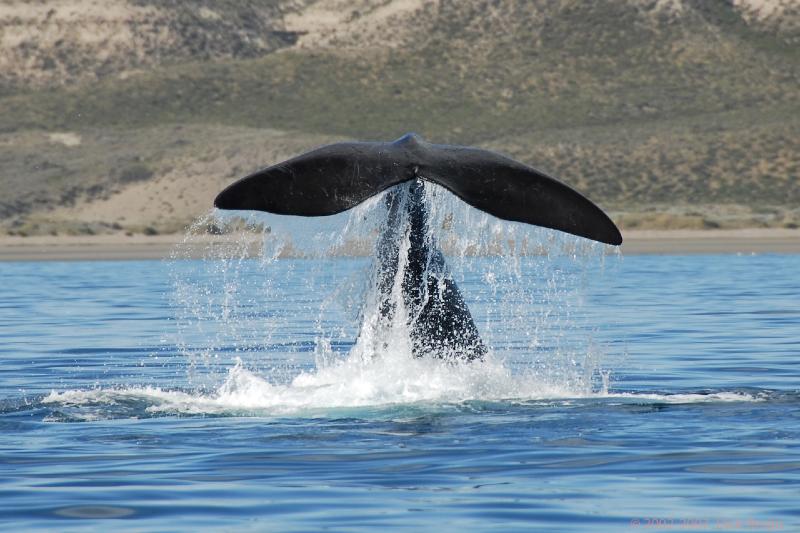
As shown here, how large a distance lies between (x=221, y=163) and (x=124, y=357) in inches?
2267

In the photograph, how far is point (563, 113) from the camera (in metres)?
84.8

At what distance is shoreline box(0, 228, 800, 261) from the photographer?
43.2m

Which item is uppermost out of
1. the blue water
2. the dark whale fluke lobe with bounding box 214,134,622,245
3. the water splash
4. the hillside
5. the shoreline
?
the hillside

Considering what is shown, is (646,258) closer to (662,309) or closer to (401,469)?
(662,309)

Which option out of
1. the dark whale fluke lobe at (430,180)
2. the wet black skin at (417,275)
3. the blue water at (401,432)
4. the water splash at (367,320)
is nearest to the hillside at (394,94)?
the water splash at (367,320)

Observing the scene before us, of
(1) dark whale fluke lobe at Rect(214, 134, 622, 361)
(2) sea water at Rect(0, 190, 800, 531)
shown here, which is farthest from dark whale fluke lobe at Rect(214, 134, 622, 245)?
(2) sea water at Rect(0, 190, 800, 531)

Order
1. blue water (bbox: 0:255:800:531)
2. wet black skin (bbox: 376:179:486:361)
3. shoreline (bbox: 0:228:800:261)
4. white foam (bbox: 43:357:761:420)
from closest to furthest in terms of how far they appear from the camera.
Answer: blue water (bbox: 0:255:800:531) → wet black skin (bbox: 376:179:486:361) → white foam (bbox: 43:357:761:420) → shoreline (bbox: 0:228:800:261)

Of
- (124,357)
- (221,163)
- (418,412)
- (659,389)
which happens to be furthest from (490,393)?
(221,163)

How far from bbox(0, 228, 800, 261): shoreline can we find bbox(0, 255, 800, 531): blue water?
22.3 meters

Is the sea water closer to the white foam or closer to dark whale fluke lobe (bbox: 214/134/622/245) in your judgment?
the white foam

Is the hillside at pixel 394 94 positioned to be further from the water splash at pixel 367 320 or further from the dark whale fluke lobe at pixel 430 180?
the dark whale fluke lobe at pixel 430 180

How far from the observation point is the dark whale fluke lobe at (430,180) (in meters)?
10.5

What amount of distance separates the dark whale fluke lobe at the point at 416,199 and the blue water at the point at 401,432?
453 mm

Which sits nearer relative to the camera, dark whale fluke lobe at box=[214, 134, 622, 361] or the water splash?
dark whale fluke lobe at box=[214, 134, 622, 361]
